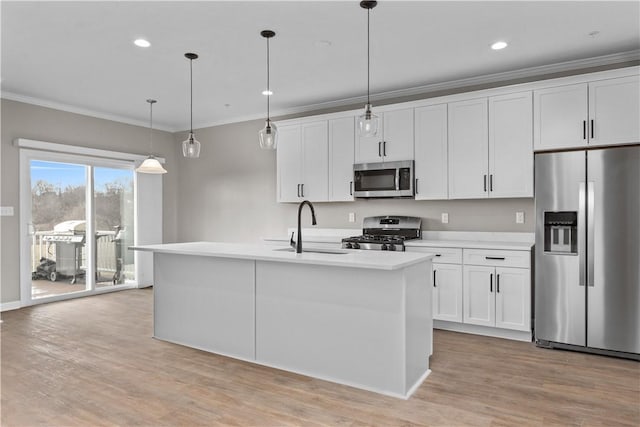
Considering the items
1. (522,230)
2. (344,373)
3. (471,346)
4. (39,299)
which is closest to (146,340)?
(344,373)

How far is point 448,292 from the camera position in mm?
4074

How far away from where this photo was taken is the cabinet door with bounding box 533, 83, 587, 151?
3627 millimetres

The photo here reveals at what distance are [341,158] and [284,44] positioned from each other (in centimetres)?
174

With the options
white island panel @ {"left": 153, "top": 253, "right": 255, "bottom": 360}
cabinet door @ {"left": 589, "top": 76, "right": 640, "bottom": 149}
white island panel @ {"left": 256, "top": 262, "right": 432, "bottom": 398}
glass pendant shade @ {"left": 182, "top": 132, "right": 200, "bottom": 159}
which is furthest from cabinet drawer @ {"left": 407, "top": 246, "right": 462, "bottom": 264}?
glass pendant shade @ {"left": 182, "top": 132, "right": 200, "bottom": 159}

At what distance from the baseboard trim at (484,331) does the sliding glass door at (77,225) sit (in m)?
4.81

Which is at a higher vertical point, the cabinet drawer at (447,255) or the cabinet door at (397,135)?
the cabinet door at (397,135)

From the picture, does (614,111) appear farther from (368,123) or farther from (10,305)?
(10,305)

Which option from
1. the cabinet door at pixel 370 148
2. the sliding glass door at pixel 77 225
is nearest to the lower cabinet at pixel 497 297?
the cabinet door at pixel 370 148

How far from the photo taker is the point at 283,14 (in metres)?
3.02

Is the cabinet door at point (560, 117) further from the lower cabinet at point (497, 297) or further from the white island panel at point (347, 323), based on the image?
the white island panel at point (347, 323)

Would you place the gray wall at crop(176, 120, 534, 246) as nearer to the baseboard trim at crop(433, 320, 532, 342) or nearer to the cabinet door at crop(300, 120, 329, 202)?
the cabinet door at crop(300, 120, 329, 202)

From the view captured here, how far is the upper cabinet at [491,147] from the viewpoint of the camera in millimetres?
3912

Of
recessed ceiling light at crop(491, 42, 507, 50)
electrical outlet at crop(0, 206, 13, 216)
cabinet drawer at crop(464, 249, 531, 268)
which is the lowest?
cabinet drawer at crop(464, 249, 531, 268)

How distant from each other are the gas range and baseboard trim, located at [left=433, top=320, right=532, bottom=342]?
880mm
